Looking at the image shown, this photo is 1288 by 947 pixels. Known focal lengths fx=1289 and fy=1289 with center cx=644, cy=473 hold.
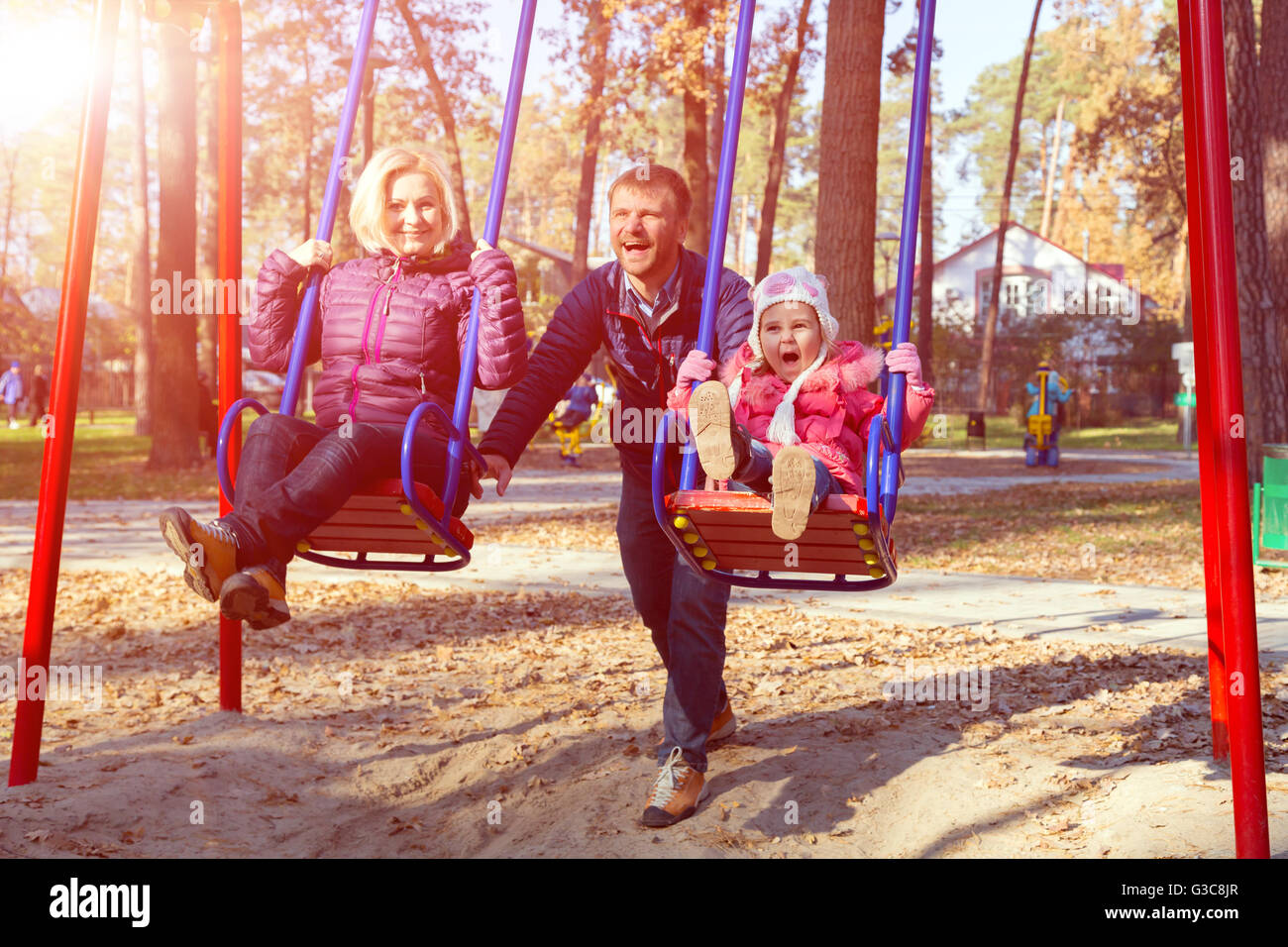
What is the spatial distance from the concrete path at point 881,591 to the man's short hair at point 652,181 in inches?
149

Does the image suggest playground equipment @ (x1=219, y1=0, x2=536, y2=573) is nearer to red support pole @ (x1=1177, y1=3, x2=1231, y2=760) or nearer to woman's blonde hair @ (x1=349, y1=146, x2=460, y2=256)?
woman's blonde hair @ (x1=349, y1=146, x2=460, y2=256)

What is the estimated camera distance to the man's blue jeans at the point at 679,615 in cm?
414

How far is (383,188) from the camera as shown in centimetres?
430

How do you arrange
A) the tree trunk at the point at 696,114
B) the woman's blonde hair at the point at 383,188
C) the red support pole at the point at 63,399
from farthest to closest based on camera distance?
1. the tree trunk at the point at 696,114
2. the red support pole at the point at 63,399
3. the woman's blonde hair at the point at 383,188

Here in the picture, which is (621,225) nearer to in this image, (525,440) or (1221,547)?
(525,440)

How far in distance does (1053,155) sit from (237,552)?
60.0 metres

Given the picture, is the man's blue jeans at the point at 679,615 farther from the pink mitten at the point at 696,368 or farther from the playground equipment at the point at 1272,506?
the playground equipment at the point at 1272,506

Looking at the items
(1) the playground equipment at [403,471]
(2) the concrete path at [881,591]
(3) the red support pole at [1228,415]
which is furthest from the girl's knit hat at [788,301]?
(2) the concrete path at [881,591]

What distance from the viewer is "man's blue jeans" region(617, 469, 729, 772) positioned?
4.14 meters

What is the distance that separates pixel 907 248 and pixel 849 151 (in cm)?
565

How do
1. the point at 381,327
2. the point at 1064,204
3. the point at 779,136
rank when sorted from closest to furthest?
the point at 381,327 < the point at 779,136 < the point at 1064,204

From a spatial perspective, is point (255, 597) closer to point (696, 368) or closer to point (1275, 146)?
point (696, 368)

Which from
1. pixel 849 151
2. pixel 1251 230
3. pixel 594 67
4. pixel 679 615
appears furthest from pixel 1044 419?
pixel 679 615
